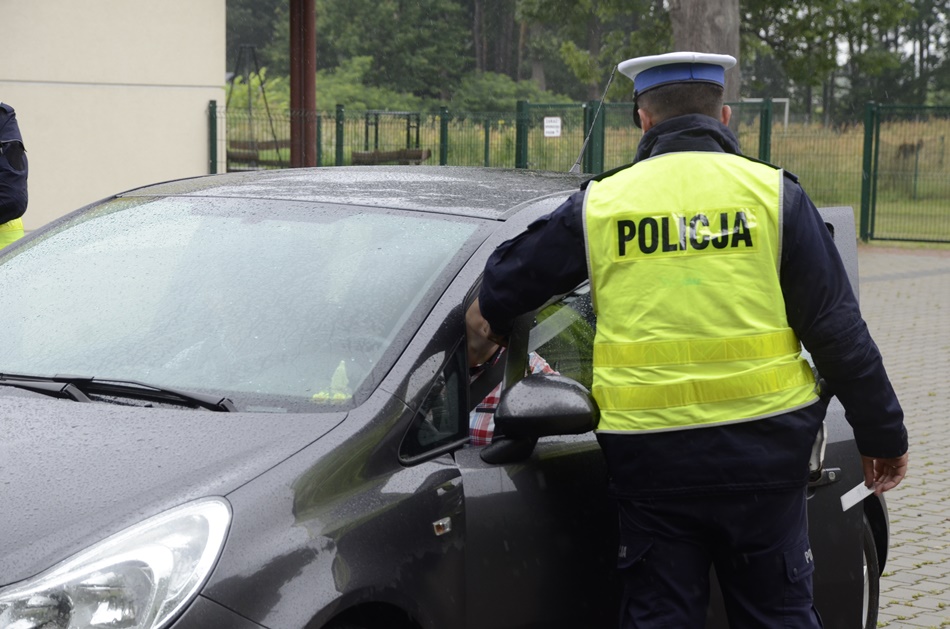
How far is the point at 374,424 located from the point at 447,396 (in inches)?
10.5

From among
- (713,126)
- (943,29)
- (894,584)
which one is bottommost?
(894,584)

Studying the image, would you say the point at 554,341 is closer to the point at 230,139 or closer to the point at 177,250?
the point at 177,250

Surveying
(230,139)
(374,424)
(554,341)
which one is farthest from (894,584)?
(230,139)

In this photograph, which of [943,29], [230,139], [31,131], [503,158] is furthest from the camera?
[943,29]

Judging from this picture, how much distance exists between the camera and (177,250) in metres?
3.44

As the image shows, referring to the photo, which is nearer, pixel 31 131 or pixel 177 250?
pixel 177 250

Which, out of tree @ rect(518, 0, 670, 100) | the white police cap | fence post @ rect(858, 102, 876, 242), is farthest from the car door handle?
tree @ rect(518, 0, 670, 100)

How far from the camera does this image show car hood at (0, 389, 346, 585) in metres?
2.34

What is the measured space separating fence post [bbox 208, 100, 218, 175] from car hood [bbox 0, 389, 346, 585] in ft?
49.1

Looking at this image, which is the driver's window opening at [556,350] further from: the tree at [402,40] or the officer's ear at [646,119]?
the tree at [402,40]

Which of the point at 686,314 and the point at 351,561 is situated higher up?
the point at 686,314

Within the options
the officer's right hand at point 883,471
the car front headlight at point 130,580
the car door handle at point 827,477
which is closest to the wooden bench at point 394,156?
the car door handle at point 827,477

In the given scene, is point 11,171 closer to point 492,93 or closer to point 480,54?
point 492,93

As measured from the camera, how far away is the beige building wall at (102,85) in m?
15.7
